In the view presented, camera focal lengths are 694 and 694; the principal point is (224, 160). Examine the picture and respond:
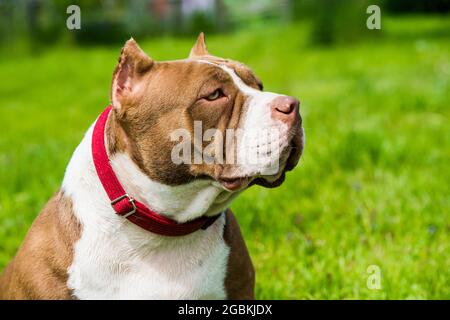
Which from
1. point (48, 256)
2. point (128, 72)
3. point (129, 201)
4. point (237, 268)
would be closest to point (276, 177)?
point (237, 268)

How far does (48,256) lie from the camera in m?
2.70

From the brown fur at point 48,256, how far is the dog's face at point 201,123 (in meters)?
0.37

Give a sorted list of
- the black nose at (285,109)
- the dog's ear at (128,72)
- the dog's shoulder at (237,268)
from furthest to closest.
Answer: the dog's shoulder at (237,268)
the dog's ear at (128,72)
the black nose at (285,109)

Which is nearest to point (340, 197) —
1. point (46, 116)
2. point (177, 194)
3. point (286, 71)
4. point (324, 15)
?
point (177, 194)

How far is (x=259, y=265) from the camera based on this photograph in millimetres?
3746

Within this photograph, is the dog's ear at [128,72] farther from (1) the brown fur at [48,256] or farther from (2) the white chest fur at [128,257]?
(1) the brown fur at [48,256]

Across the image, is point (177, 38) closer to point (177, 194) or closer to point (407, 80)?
point (407, 80)

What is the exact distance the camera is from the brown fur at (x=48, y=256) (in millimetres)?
2670

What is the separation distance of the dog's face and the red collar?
0.07 meters

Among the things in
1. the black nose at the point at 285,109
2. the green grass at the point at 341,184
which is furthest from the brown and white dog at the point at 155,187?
the green grass at the point at 341,184

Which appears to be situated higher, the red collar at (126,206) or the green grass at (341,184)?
the red collar at (126,206)

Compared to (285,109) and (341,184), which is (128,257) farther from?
(341,184)

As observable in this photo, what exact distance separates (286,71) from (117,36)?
485 cm
